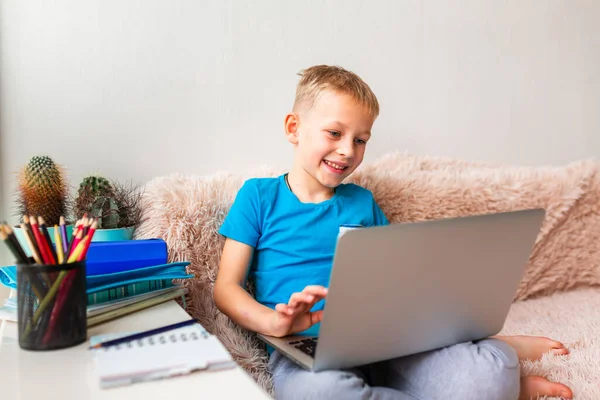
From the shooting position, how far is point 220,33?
1.34 m

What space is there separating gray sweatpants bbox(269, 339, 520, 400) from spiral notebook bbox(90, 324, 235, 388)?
20 centimetres

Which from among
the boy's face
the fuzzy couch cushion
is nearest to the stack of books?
the fuzzy couch cushion

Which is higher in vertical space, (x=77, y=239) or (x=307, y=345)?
(x=77, y=239)

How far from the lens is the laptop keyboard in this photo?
78 centimetres

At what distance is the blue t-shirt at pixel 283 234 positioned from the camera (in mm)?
1059

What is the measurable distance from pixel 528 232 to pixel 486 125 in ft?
3.52

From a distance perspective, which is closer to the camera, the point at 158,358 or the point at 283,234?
the point at 158,358

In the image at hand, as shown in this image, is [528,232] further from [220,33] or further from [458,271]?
[220,33]

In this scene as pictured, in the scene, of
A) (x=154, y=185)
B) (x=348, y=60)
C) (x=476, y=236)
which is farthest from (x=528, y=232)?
(x=348, y=60)

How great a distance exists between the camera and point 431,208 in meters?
1.39

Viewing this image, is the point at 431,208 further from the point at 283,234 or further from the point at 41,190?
the point at 41,190

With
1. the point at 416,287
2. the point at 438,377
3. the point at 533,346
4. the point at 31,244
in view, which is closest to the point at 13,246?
the point at 31,244

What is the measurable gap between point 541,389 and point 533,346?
0.59 feet

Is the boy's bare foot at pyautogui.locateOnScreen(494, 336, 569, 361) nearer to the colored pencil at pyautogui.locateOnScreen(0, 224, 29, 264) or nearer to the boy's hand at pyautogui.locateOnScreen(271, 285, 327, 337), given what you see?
the boy's hand at pyautogui.locateOnScreen(271, 285, 327, 337)
